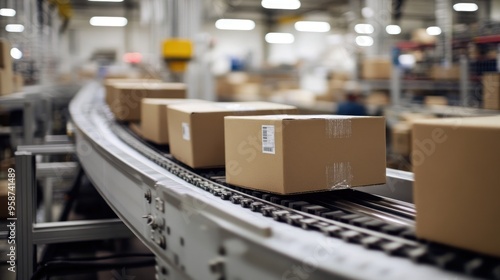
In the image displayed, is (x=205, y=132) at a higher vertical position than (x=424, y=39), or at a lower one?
lower

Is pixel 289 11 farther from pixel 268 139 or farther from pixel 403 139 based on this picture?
pixel 268 139

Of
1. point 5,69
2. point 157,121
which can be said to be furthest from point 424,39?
point 157,121

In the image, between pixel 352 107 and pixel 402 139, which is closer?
pixel 402 139

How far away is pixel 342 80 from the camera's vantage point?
1138 cm

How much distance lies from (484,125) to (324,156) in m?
0.62

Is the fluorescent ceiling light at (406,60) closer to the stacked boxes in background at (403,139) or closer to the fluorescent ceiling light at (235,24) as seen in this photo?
the stacked boxes in background at (403,139)

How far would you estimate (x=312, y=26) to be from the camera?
20328mm

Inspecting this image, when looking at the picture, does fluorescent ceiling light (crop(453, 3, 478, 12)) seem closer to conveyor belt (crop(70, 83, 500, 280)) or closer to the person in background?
the person in background

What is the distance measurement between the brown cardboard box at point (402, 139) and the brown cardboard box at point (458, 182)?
4790mm

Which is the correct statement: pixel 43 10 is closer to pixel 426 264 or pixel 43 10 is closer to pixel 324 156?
pixel 324 156

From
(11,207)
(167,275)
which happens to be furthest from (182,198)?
(11,207)

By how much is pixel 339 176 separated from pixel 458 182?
1.98 ft

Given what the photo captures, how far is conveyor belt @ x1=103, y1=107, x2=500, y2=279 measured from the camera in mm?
973

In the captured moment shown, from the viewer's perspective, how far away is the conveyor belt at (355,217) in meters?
0.97
